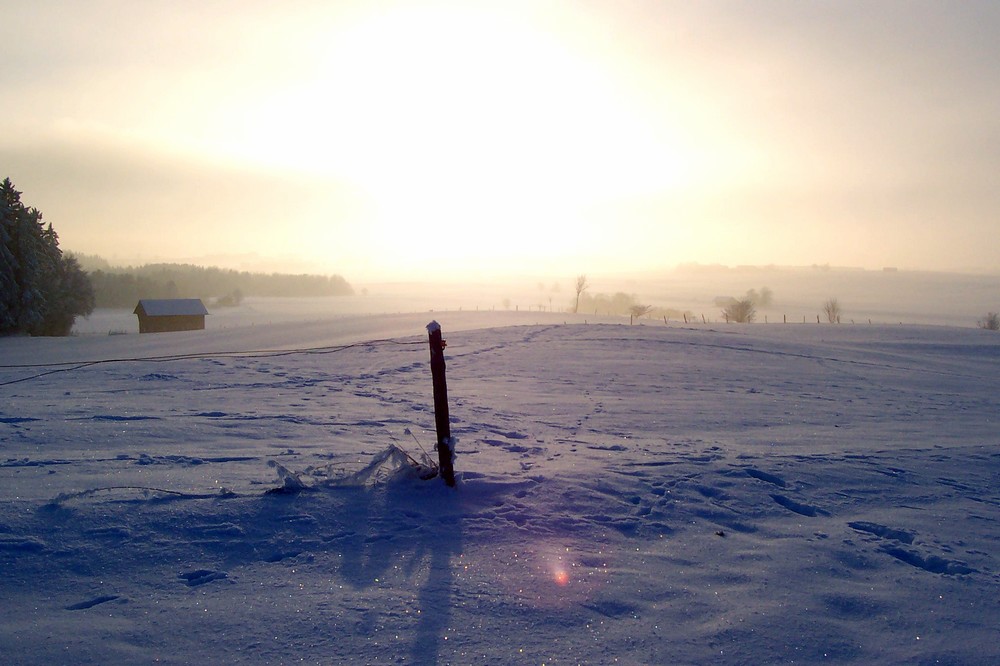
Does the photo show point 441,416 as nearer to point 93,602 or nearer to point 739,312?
point 93,602

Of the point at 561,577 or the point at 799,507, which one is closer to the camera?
the point at 561,577

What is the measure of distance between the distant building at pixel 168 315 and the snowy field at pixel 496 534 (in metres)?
38.8

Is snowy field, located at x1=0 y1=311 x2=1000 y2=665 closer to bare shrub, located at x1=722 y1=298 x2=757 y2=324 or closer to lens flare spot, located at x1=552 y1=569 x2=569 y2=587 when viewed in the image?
lens flare spot, located at x1=552 y1=569 x2=569 y2=587

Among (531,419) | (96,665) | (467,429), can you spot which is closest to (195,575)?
(96,665)

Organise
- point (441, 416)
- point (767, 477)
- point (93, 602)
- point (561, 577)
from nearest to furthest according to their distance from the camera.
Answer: point (93, 602) → point (561, 577) → point (441, 416) → point (767, 477)

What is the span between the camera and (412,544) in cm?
523

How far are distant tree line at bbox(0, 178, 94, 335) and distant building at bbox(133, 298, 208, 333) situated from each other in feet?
26.0

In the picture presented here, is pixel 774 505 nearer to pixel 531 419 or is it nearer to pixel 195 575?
pixel 531 419

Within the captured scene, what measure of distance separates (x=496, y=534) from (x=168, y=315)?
48.9 metres

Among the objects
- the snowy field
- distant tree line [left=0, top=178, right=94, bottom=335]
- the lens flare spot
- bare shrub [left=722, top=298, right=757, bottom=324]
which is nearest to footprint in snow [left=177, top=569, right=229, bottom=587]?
the snowy field

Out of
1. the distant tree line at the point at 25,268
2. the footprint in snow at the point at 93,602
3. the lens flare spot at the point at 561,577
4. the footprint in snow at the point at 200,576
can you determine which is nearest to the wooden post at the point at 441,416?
the lens flare spot at the point at 561,577

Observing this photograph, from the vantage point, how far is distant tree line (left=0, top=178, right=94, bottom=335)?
32.4m

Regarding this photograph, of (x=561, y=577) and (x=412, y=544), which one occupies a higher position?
(x=412, y=544)

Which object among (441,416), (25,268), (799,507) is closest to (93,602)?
(441,416)
